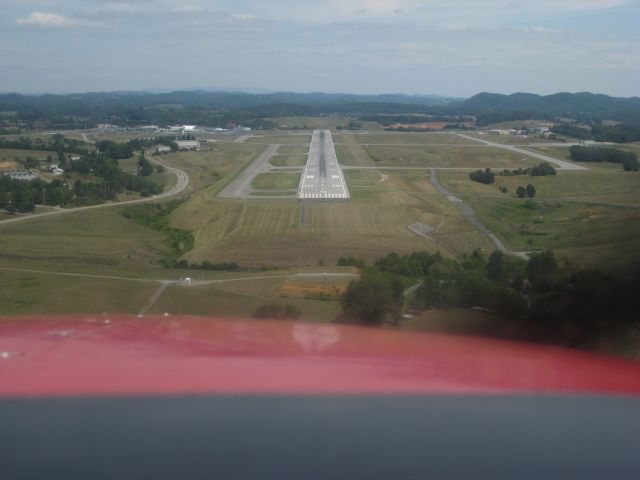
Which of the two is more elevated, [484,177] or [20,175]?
[484,177]

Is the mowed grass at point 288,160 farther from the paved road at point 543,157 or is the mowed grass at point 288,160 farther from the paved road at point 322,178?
the paved road at point 543,157

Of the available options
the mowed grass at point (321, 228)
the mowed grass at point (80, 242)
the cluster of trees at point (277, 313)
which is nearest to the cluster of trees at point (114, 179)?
the mowed grass at point (321, 228)

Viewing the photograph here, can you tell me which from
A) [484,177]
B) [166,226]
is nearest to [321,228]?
[166,226]

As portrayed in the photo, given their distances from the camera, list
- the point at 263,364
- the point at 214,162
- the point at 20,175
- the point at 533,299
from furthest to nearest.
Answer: the point at 214,162
the point at 20,175
the point at 533,299
the point at 263,364

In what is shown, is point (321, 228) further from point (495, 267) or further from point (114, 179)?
point (114, 179)

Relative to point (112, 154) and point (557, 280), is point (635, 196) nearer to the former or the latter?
point (557, 280)
